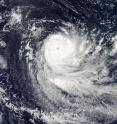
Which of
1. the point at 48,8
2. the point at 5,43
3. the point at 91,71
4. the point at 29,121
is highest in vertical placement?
the point at 48,8

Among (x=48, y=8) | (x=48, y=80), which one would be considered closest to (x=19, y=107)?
(x=48, y=80)

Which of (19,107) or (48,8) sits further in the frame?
(48,8)

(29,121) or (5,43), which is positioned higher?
(5,43)

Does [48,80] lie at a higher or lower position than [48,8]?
lower

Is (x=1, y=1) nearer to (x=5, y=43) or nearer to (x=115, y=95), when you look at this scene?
(x=5, y=43)

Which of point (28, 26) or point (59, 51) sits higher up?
point (28, 26)

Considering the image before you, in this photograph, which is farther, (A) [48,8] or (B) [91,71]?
(A) [48,8]

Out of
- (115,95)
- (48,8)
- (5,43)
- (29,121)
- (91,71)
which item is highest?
(48,8)

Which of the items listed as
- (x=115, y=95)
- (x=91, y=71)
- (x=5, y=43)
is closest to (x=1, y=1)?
(x=5, y=43)

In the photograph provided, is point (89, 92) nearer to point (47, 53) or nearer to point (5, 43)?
point (47, 53)
